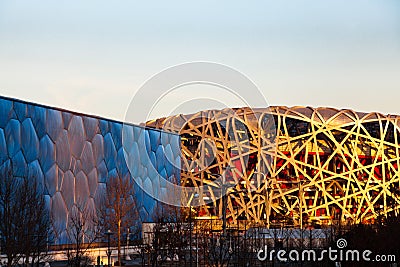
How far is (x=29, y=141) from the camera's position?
3319 cm

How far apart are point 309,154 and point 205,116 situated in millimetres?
11874

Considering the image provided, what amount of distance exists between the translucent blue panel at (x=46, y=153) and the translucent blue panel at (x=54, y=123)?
364mm

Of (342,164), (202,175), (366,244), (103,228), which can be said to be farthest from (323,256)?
(342,164)

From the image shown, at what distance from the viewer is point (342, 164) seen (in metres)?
78.9

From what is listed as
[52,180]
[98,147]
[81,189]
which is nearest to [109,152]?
[98,147]

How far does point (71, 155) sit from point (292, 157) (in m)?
43.6

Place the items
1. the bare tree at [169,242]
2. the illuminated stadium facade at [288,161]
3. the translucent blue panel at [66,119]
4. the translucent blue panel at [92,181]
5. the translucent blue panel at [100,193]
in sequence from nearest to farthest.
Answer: the bare tree at [169,242], the translucent blue panel at [66,119], the translucent blue panel at [92,181], the translucent blue panel at [100,193], the illuminated stadium facade at [288,161]

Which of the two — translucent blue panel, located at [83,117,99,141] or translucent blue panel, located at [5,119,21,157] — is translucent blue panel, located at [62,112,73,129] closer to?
translucent blue panel, located at [83,117,99,141]

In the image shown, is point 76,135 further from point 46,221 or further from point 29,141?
point 46,221

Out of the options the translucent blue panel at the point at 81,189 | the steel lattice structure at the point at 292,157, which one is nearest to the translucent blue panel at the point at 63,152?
the translucent blue panel at the point at 81,189

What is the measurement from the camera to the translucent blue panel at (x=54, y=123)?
34625 mm

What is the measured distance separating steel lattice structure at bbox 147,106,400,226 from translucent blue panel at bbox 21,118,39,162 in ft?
132

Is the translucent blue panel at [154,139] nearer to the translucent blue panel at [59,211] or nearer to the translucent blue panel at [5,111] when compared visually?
the translucent blue panel at [59,211]

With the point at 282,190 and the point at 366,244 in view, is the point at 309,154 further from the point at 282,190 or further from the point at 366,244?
the point at 366,244
